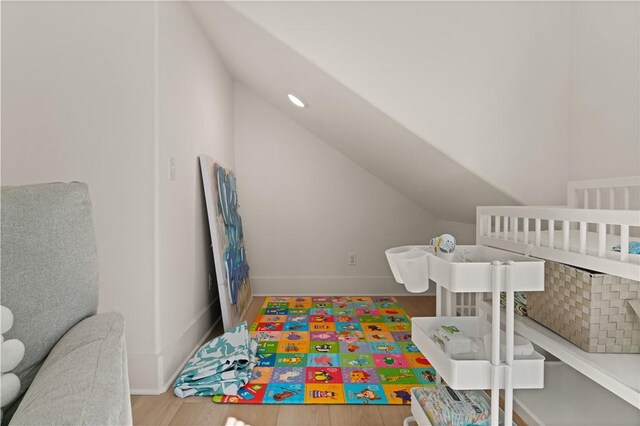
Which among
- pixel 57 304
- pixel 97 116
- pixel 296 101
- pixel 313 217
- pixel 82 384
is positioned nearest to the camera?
pixel 82 384

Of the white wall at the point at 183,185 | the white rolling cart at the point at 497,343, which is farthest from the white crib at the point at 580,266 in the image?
the white wall at the point at 183,185

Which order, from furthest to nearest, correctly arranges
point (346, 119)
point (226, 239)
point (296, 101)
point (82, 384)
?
point (296, 101) < point (226, 239) < point (346, 119) < point (82, 384)

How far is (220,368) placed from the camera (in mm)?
1992

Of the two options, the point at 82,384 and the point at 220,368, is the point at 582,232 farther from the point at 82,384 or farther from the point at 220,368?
the point at 220,368

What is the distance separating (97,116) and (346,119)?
1.45m

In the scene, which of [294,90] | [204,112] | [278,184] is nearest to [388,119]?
[294,90]

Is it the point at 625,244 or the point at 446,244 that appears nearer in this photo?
the point at 625,244

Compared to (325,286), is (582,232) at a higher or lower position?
higher

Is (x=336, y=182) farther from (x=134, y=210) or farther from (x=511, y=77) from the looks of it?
(x=134, y=210)

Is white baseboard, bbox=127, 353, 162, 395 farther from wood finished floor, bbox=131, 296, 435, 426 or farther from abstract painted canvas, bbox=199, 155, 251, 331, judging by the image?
abstract painted canvas, bbox=199, 155, 251, 331

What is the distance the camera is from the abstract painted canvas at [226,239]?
260cm

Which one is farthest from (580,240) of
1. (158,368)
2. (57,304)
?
(158,368)

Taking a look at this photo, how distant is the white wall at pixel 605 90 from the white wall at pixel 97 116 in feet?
6.93

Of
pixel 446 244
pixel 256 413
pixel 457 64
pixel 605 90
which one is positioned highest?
pixel 457 64
